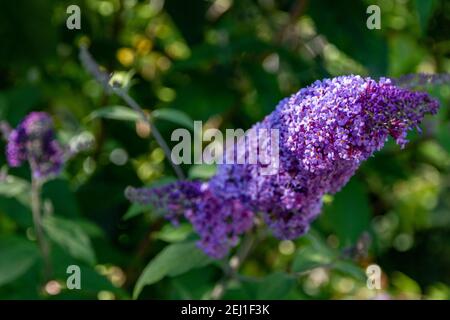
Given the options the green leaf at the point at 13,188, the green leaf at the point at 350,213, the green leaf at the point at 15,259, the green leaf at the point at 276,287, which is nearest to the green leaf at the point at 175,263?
the green leaf at the point at 276,287

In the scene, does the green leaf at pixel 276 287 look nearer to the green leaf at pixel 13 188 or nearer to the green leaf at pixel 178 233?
the green leaf at pixel 178 233

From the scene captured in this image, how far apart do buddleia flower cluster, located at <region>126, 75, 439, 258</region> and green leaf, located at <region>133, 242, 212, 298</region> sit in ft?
0.22

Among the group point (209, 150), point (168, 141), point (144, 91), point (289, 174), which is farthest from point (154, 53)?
point (289, 174)

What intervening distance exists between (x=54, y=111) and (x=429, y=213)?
47.6 inches

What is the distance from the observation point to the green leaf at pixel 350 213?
1748 millimetres

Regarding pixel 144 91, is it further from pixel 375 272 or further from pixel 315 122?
pixel 315 122

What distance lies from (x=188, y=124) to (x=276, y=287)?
347 mm

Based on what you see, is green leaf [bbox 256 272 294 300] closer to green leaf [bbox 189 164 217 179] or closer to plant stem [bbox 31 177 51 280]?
green leaf [bbox 189 164 217 179]

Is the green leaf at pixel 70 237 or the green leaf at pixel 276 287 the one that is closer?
the green leaf at pixel 276 287

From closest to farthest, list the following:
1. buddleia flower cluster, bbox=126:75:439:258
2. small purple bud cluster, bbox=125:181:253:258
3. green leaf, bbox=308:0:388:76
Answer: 1. buddleia flower cluster, bbox=126:75:439:258
2. small purple bud cluster, bbox=125:181:253:258
3. green leaf, bbox=308:0:388:76

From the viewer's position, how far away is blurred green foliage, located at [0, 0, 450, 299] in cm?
143

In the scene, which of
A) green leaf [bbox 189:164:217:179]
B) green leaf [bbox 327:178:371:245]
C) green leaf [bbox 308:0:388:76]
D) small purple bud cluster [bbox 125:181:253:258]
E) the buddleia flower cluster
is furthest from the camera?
green leaf [bbox 327:178:371:245]

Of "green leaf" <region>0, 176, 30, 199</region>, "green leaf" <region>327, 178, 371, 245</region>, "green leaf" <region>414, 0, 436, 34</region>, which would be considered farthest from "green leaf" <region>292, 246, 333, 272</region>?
"green leaf" <region>0, 176, 30, 199</region>

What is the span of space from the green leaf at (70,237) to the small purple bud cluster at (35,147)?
0.36ft
